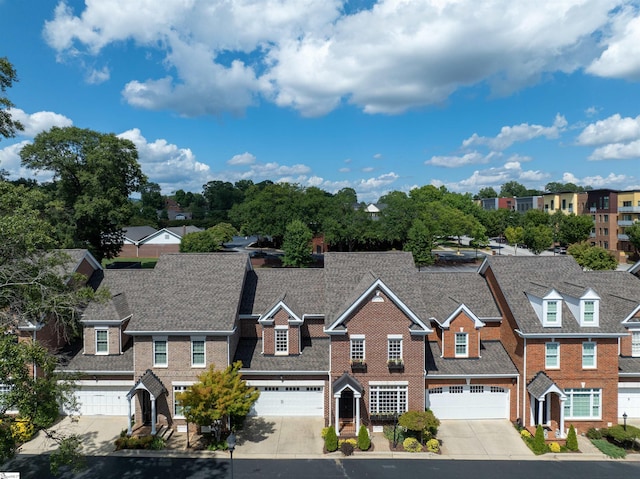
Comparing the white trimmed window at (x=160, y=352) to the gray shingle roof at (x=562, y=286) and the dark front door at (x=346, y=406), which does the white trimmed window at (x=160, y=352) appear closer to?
the dark front door at (x=346, y=406)

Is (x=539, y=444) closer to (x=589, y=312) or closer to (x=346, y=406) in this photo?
(x=589, y=312)

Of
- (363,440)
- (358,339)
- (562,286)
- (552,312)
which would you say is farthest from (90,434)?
(562,286)

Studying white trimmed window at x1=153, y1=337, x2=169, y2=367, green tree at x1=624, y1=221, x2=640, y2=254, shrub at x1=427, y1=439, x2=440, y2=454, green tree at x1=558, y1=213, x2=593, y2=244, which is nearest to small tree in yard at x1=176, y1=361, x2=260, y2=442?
white trimmed window at x1=153, y1=337, x2=169, y2=367

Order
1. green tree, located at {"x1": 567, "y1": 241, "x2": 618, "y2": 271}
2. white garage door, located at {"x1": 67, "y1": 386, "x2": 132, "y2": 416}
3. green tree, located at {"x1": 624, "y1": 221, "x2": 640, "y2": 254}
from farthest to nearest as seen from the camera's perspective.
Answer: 1. green tree, located at {"x1": 624, "y1": 221, "x2": 640, "y2": 254}
2. green tree, located at {"x1": 567, "y1": 241, "x2": 618, "y2": 271}
3. white garage door, located at {"x1": 67, "y1": 386, "x2": 132, "y2": 416}

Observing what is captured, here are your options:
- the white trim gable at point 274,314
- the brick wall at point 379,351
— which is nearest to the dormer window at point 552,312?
the brick wall at point 379,351

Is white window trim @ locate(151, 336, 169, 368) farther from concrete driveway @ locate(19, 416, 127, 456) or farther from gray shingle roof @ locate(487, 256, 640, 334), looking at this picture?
gray shingle roof @ locate(487, 256, 640, 334)

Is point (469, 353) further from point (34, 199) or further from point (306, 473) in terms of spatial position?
point (34, 199)
